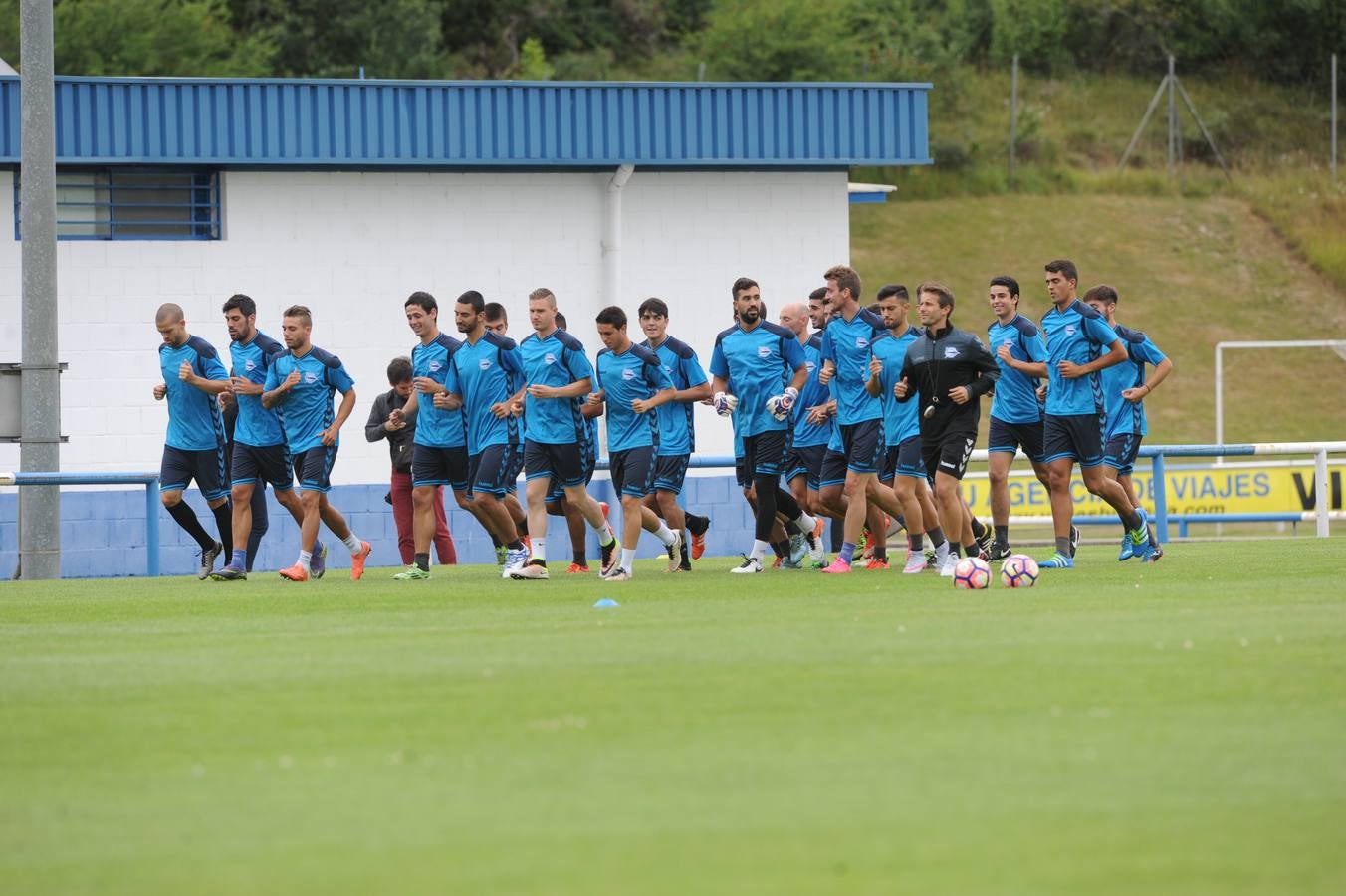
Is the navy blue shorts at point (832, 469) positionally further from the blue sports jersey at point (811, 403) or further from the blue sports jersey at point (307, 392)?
the blue sports jersey at point (307, 392)

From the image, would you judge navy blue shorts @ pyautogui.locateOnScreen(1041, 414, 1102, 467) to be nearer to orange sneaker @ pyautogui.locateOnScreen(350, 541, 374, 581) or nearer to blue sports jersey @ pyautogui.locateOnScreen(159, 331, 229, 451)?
orange sneaker @ pyautogui.locateOnScreen(350, 541, 374, 581)

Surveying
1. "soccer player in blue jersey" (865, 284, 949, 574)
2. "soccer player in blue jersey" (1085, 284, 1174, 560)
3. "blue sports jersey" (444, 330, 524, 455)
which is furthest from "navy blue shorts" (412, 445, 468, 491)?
"soccer player in blue jersey" (1085, 284, 1174, 560)

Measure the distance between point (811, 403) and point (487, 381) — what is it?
2.86m

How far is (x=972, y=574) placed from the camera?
13758 millimetres

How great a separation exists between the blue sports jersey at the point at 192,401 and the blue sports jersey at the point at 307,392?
23.1 inches

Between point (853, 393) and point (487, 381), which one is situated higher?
point (487, 381)

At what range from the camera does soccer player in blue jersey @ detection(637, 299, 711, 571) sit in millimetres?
15812

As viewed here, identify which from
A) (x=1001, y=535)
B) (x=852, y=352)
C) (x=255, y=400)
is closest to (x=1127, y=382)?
(x=1001, y=535)

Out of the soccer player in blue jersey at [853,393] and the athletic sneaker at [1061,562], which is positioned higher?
the soccer player in blue jersey at [853,393]

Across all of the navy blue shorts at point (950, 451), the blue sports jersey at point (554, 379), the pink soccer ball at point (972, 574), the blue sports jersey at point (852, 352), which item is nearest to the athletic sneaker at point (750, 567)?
the blue sports jersey at point (852, 352)

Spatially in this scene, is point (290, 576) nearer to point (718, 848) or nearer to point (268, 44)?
point (718, 848)

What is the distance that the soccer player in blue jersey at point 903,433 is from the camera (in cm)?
1557

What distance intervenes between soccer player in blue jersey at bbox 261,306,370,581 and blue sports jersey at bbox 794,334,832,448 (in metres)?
3.84

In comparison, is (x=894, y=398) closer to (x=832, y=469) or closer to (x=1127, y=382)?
(x=832, y=469)
